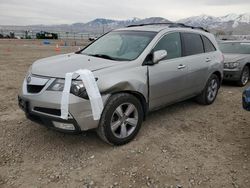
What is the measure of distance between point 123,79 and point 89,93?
1.99 ft

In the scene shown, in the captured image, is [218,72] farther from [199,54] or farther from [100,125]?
[100,125]

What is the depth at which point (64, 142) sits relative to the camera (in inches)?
156

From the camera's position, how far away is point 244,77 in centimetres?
817

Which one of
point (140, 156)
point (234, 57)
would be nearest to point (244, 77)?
point (234, 57)

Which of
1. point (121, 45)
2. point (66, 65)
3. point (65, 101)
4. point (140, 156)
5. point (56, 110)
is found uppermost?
point (121, 45)

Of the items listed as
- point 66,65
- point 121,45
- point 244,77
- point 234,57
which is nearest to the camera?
point 66,65

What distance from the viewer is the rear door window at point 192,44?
16.3 feet

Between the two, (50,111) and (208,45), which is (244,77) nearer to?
(208,45)

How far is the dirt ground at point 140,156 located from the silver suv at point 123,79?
1.29ft

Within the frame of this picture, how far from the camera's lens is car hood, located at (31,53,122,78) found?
138 inches

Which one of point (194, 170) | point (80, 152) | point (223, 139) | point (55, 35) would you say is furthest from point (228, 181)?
point (55, 35)

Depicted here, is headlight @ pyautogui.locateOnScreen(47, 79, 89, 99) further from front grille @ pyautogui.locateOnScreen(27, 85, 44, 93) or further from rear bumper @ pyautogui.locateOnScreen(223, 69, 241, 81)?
rear bumper @ pyautogui.locateOnScreen(223, 69, 241, 81)

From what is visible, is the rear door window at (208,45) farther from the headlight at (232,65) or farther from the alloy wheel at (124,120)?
the alloy wheel at (124,120)

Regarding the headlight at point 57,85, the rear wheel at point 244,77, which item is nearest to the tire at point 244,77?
the rear wheel at point 244,77
